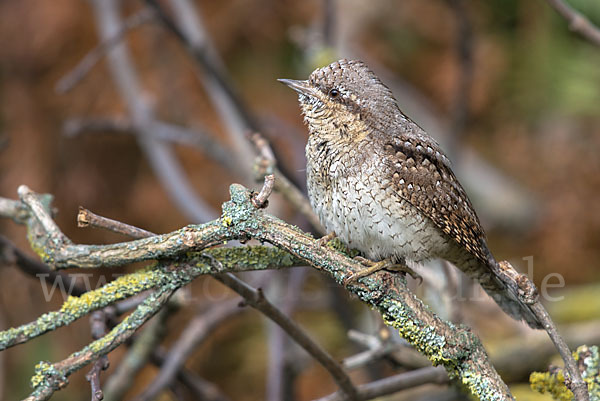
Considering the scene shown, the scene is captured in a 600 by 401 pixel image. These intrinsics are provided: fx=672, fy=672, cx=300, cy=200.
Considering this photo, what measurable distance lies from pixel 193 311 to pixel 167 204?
27.5 inches

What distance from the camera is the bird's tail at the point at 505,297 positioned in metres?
1.86

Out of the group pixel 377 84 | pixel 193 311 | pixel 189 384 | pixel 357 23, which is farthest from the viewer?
pixel 357 23

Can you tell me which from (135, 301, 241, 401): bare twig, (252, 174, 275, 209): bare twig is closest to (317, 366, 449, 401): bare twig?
(135, 301, 241, 401): bare twig

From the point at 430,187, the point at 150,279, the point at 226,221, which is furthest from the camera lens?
the point at 430,187

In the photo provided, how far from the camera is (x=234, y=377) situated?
3.96 metres

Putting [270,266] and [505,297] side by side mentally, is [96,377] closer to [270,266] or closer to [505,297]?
[270,266]

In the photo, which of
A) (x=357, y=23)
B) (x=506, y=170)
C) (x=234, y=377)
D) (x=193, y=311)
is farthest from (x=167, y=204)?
(x=506, y=170)

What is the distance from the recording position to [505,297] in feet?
6.52

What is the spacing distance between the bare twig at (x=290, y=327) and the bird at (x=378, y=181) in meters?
0.32

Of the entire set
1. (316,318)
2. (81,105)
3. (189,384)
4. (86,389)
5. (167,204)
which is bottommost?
(189,384)

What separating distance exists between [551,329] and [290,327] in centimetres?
65

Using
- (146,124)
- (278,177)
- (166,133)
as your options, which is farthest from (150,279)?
(146,124)

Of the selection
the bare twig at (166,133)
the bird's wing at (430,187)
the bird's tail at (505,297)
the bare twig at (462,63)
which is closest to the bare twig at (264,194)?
the bird's wing at (430,187)

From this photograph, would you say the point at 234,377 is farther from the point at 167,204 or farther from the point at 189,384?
the point at 189,384
